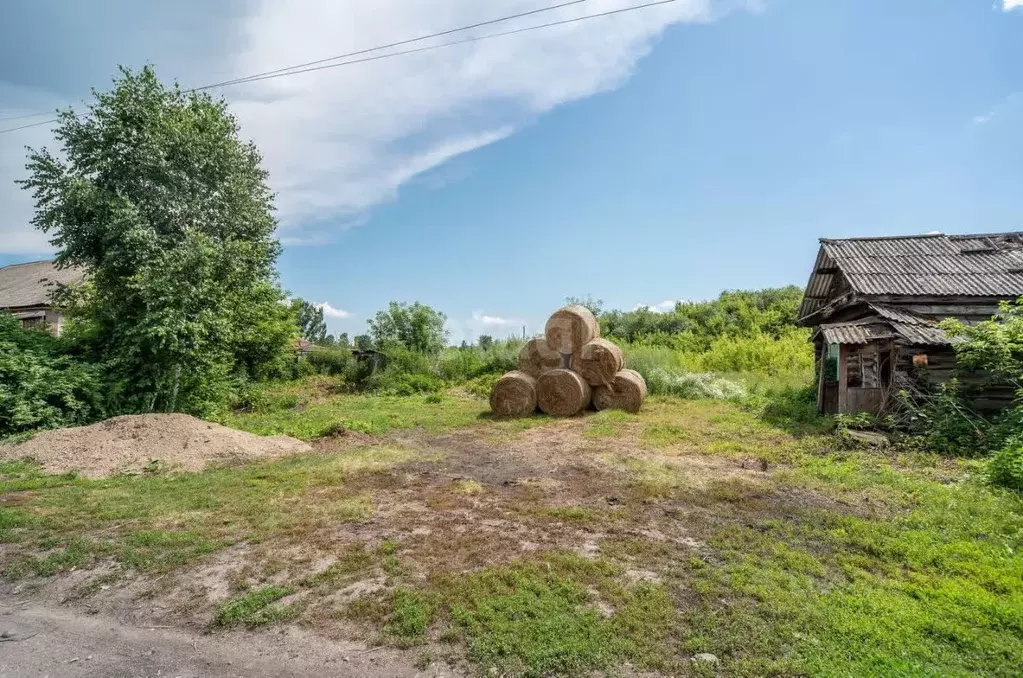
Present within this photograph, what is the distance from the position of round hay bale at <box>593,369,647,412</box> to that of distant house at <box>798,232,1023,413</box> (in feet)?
13.3

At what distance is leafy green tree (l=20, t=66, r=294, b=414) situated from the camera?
11.3 metres

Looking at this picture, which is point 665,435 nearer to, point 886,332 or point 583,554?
point 886,332

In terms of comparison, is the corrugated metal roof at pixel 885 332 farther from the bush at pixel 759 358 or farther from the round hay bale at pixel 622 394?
the bush at pixel 759 358

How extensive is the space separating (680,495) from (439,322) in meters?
19.3

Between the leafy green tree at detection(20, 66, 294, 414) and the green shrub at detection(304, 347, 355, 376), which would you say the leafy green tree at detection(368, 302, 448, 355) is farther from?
the leafy green tree at detection(20, 66, 294, 414)

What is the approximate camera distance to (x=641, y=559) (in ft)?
14.3

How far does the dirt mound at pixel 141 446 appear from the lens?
25.8 ft

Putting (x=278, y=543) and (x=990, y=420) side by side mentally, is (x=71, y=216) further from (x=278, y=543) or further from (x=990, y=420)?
(x=990, y=420)

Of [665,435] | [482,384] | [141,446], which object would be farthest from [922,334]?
[141,446]

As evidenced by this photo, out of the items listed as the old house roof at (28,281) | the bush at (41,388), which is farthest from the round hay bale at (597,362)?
the old house roof at (28,281)

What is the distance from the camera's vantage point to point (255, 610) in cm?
365

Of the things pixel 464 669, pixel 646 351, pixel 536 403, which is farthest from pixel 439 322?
pixel 464 669

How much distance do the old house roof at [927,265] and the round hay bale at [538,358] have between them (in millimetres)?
6900

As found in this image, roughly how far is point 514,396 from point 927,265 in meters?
10.2
